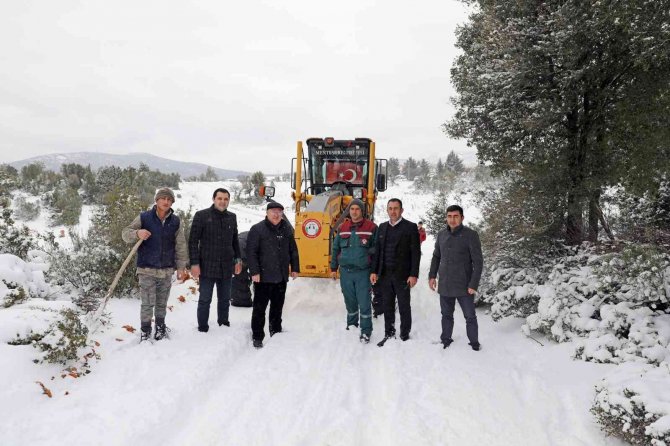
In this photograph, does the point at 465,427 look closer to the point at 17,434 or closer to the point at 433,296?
the point at 17,434

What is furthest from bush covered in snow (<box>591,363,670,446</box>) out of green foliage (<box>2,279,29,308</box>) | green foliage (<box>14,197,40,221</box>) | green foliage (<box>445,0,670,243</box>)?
green foliage (<box>14,197,40,221</box>)

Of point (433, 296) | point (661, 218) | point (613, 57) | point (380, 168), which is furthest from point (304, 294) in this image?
point (613, 57)

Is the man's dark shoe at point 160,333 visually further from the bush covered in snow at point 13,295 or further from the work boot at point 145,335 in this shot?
the bush covered in snow at point 13,295

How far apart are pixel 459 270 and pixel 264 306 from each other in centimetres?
269

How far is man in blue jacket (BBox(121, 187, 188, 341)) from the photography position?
527 cm

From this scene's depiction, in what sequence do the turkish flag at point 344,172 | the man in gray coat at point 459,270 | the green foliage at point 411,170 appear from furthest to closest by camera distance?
1. the green foliage at point 411,170
2. the turkish flag at point 344,172
3. the man in gray coat at point 459,270

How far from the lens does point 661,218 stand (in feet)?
20.7

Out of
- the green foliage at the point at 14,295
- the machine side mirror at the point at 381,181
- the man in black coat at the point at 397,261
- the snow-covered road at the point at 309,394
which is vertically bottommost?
the snow-covered road at the point at 309,394

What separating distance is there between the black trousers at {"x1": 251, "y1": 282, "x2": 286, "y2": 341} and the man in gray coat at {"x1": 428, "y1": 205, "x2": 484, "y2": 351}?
87.5 inches

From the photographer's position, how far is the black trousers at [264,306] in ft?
18.6

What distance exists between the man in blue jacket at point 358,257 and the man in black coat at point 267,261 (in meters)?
0.81

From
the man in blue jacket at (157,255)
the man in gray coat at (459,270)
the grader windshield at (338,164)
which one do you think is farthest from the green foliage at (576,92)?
the man in blue jacket at (157,255)

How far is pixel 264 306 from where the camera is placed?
5.87 m

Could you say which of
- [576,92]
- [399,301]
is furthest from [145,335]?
[576,92]
